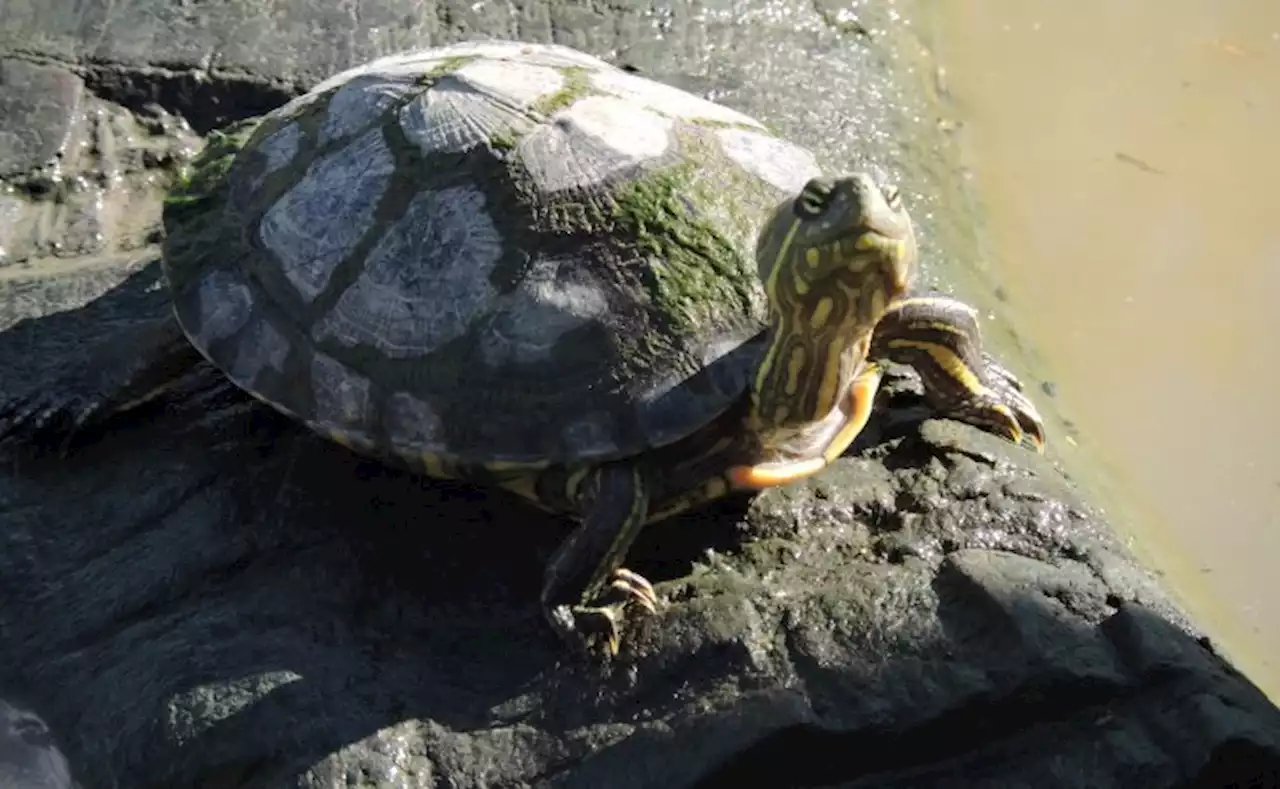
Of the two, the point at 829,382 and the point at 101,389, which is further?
the point at 101,389

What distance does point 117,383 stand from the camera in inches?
140

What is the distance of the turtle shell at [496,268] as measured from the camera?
3016 mm

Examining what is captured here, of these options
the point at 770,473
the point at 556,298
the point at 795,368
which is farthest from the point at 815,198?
the point at 770,473

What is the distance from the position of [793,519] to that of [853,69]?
2599mm

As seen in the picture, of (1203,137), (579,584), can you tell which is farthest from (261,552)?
(1203,137)

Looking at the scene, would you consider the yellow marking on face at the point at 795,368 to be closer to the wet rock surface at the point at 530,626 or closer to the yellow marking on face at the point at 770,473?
the yellow marking on face at the point at 770,473

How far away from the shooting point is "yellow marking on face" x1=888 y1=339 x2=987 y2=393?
3.59 m

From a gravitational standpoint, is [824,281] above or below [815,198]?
below

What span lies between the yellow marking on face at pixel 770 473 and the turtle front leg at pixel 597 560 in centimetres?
25

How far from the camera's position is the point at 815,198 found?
8.93ft

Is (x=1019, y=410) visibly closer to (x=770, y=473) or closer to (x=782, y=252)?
(x=770, y=473)

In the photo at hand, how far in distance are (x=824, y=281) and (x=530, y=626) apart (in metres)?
1.04

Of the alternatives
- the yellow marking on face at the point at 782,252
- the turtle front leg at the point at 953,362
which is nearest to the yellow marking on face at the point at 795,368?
the yellow marking on face at the point at 782,252

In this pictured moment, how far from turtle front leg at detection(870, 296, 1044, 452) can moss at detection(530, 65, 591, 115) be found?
962mm
